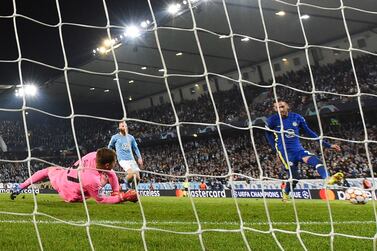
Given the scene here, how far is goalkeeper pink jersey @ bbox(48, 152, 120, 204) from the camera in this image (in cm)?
485

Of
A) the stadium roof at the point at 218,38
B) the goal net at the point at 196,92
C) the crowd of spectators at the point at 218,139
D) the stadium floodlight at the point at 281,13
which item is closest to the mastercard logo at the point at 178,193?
the goal net at the point at 196,92

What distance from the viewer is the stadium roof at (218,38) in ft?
45.1

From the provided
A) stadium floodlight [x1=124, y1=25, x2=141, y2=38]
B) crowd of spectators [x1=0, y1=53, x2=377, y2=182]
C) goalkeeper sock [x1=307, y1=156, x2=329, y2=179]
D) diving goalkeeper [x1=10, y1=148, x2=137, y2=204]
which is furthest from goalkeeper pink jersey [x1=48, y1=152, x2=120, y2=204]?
crowd of spectators [x1=0, y1=53, x2=377, y2=182]

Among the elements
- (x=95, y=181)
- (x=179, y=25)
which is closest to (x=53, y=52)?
(x=179, y=25)

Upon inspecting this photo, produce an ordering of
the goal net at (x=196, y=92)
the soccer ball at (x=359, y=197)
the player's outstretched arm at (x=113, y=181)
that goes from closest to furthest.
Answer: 1. the player's outstretched arm at (x=113, y=181)
2. the soccer ball at (x=359, y=197)
3. the goal net at (x=196, y=92)

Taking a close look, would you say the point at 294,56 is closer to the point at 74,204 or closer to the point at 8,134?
the point at 74,204

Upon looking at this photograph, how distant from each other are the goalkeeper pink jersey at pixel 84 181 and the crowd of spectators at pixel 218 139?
756 cm

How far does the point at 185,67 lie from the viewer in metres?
19.7

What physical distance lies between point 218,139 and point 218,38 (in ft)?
21.7

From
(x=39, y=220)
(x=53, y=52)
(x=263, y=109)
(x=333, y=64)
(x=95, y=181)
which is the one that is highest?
(x=53, y=52)

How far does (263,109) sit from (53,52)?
9.67m

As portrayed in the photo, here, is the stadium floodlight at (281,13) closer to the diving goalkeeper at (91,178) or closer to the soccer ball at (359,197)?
the soccer ball at (359,197)

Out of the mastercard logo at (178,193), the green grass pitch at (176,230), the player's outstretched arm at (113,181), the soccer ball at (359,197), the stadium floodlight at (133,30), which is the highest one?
the stadium floodlight at (133,30)

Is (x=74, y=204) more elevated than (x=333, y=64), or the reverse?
(x=333, y=64)
